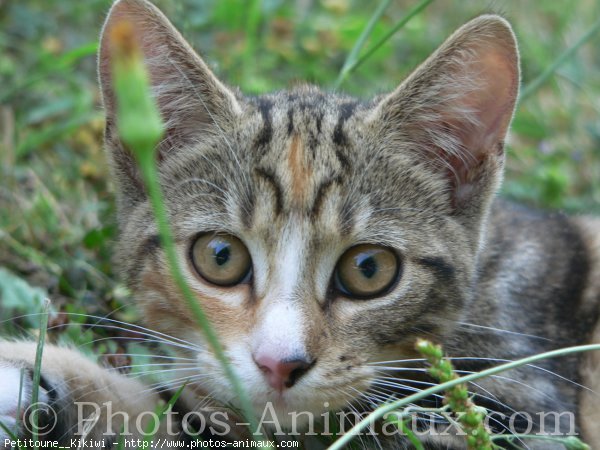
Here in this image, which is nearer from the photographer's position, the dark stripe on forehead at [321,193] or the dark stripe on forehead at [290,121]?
the dark stripe on forehead at [321,193]

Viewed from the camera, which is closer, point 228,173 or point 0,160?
point 228,173

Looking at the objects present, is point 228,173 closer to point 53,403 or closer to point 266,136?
point 266,136

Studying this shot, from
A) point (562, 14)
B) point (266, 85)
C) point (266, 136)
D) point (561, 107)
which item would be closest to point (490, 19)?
point (266, 136)

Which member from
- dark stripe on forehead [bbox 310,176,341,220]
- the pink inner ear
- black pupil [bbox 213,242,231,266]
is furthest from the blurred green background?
dark stripe on forehead [bbox 310,176,341,220]

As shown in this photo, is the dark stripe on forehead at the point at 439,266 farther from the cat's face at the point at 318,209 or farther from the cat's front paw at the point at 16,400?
the cat's front paw at the point at 16,400

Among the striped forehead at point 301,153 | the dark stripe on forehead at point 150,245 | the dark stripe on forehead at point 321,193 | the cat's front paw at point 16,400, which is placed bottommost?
the cat's front paw at point 16,400

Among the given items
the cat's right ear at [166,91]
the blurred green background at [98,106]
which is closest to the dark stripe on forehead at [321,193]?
the cat's right ear at [166,91]

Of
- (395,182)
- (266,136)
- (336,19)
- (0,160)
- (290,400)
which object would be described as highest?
(336,19)
